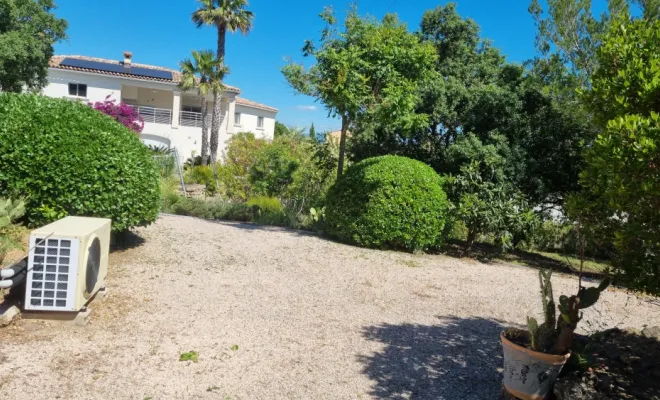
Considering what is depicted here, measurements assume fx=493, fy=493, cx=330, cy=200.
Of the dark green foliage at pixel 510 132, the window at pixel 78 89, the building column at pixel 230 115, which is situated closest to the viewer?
the dark green foliage at pixel 510 132

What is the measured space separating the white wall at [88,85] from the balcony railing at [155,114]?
1430 millimetres

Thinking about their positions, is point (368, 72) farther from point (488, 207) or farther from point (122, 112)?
point (122, 112)

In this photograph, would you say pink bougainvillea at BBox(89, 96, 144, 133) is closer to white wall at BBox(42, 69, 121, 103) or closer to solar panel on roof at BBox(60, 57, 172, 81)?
white wall at BBox(42, 69, 121, 103)

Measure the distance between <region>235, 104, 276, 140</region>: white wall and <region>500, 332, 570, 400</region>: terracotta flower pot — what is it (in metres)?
32.6

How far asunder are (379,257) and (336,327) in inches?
148

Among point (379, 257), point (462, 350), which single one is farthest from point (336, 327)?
point (379, 257)

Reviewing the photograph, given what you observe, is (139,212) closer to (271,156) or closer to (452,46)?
(271,156)

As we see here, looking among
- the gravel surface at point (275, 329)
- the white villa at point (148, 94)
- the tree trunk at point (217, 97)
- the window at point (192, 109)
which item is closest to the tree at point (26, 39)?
the white villa at point (148, 94)

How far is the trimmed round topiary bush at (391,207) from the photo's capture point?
9.53 metres

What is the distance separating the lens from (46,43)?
20984 millimetres

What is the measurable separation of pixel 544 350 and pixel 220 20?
24162mm

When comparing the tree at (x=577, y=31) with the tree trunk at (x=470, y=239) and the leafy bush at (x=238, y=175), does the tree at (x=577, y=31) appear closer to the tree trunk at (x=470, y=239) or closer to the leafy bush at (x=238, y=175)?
the tree trunk at (x=470, y=239)

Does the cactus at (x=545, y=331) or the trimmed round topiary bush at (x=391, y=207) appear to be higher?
the trimmed round topiary bush at (x=391, y=207)

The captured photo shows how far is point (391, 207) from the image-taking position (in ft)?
31.2
